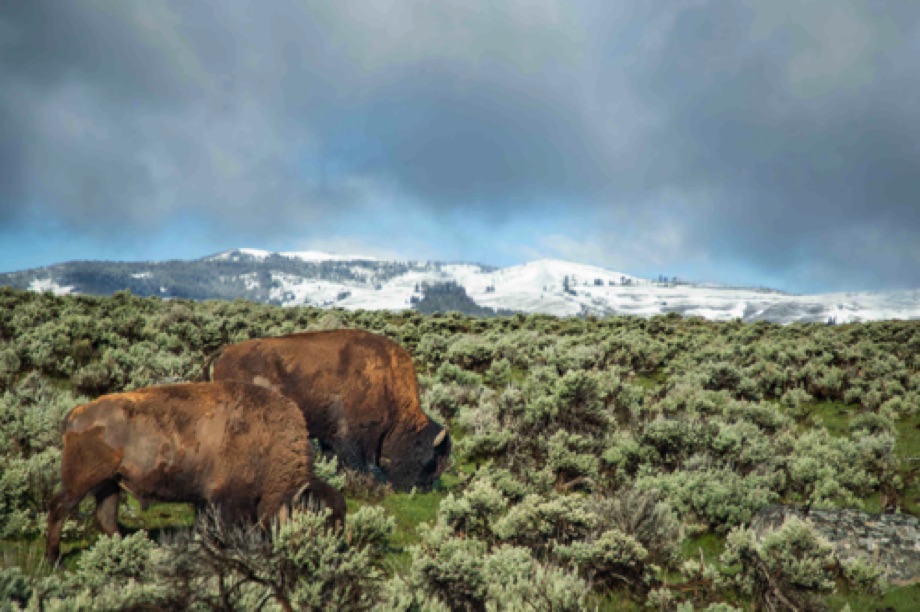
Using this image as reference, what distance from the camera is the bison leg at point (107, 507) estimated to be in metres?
5.47

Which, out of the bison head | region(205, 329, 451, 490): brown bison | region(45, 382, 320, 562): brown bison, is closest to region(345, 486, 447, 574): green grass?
the bison head

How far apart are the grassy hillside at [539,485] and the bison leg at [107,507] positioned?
0.43 metres

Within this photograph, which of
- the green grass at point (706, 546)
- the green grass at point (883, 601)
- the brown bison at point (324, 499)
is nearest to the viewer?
the brown bison at point (324, 499)

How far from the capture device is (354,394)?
29.1 ft

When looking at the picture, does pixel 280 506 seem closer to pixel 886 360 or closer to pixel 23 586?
pixel 23 586

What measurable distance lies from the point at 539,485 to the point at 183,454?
17.6ft

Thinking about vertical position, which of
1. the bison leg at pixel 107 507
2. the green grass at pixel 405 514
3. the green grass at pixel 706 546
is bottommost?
the green grass at pixel 706 546

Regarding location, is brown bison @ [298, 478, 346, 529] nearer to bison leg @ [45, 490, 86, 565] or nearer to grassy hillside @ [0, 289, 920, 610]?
grassy hillside @ [0, 289, 920, 610]

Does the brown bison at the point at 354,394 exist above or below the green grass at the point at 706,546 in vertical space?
above

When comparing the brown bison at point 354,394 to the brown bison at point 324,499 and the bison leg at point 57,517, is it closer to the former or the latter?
the brown bison at point 324,499

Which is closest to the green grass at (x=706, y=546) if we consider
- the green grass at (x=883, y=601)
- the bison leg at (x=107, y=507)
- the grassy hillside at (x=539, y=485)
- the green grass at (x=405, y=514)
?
the grassy hillside at (x=539, y=485)

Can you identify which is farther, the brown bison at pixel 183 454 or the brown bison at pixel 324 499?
the brown bison at pixel 324 499

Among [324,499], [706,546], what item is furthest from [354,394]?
[706,546]

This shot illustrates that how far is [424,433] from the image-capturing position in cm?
934
